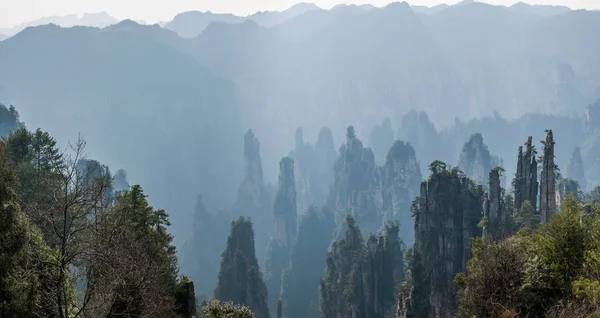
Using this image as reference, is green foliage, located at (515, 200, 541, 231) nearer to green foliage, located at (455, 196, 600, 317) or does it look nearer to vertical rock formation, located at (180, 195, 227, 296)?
green foliage, located at (455, 196, 600, 317)

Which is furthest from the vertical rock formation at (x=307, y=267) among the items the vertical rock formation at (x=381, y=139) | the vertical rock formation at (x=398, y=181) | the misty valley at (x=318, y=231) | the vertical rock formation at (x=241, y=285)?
the vertical rock formation at (x=381, y=139)

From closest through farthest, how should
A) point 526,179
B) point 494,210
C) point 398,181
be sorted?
point 494,210, point 526,179, point 398,181

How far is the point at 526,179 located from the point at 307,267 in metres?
59.7

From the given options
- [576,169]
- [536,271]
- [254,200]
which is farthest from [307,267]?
[576,169]

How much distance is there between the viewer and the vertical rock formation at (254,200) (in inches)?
5290

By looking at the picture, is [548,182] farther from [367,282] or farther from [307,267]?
[307,267]

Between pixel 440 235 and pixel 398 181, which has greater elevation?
pixel 398 181

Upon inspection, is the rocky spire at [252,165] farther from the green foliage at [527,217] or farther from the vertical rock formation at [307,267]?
the green foliage at [527,217]

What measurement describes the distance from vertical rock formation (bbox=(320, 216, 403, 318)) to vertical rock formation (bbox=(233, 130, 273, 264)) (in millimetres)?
66364

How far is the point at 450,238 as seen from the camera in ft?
153

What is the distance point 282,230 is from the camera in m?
113

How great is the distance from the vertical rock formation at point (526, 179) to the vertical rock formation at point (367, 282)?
61.3 ft

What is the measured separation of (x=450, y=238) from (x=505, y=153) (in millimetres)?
161293

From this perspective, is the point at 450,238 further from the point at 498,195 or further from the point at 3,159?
the point at 3,159
